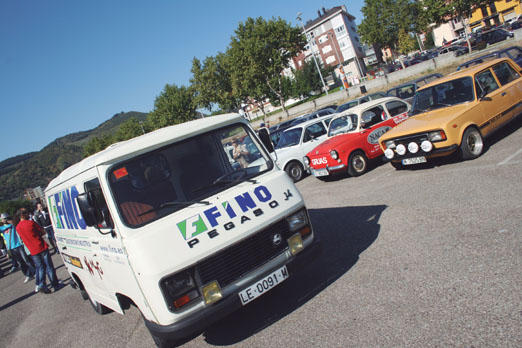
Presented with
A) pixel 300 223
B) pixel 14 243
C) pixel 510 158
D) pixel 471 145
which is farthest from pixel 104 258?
pixel 14 243

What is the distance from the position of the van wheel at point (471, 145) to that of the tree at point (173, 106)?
72009 mm

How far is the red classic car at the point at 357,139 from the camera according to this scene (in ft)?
33.6

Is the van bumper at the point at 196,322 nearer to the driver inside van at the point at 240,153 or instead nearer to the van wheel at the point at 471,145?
the driver inside van at the point at 240,153

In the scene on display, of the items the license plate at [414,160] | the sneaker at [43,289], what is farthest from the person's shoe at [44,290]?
the license plate at [414,160]

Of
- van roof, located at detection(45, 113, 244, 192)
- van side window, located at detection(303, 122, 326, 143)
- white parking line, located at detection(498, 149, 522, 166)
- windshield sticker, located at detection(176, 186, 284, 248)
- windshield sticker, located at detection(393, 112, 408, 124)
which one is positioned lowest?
white parking line, located at detection(498, 149, 522, 166)

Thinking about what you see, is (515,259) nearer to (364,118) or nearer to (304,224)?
(304,224)

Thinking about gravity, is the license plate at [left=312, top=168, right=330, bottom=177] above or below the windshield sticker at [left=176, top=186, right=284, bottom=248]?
below

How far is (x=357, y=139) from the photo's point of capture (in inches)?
409

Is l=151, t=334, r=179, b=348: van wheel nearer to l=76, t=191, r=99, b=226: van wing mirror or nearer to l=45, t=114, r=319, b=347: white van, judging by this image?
l=45, t=114, r=319, b=347: white van

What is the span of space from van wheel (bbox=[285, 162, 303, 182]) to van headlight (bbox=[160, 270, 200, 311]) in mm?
9614

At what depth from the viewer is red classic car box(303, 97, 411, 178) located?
10242mm

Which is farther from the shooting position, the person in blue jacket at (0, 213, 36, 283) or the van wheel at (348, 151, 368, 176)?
the person in blue jacket at (0, 213, 36, 283)

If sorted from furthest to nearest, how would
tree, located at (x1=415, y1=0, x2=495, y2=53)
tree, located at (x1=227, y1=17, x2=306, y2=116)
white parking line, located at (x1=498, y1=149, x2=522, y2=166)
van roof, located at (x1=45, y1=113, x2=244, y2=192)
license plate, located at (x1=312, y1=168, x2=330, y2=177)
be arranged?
1. tree, located at (x1=227, y1=17, x2=306, y2=116)
2. tree, located at (x1=415, y1=0, x2=495, y2=53)
3. license plate, located at (x1=312, y1=168, x2=330, y2=177)
4. white parking line, located at (x1=498, y1=149, x2=522, y2=166)
5. van roof, located at (x1=45, y1=113, x2=244, y2=192)

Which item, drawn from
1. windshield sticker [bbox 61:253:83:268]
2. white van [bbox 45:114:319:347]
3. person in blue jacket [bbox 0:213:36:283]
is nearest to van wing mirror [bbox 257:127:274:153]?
white van [bbox 45:114:319:347]
